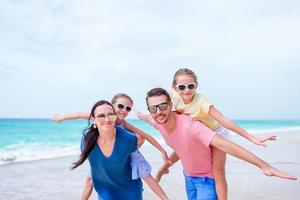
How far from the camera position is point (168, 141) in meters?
3.89

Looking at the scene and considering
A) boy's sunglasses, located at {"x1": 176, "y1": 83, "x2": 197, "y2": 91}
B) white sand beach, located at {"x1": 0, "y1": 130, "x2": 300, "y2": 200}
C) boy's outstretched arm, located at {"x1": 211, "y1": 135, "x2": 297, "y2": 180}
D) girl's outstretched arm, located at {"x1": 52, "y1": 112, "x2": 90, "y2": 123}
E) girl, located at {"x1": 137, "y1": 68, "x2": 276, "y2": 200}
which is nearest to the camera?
boy's outstretched arm, located at {"x1": 211, "y1": 135, "x2": 297, "y2": 180}

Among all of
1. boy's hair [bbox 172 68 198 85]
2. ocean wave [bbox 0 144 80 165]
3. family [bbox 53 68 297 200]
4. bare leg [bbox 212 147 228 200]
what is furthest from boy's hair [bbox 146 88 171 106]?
ocean wave [bbox 0 144 80 165]

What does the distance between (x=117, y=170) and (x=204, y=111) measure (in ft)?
3.54

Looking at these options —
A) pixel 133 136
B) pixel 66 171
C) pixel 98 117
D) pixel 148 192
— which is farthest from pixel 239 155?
pixel 66 171

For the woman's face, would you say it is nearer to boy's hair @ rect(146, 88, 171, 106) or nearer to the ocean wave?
boy's hair @ rect(146, 88, 171, 106)

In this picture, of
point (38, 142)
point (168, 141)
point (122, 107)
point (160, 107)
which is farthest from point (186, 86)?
point (38, 142)

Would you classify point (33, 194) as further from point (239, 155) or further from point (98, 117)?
point (239, 155)

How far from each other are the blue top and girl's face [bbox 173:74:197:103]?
73cm

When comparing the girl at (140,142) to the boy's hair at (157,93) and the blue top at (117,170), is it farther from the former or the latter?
the boy's hair at (157,93)

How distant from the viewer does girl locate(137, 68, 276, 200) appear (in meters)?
3.77

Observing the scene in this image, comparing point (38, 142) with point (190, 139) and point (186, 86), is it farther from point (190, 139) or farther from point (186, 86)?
point (190, 139)

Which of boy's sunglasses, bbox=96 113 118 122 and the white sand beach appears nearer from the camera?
boy's sunglasses, bbox=96 113 118 122

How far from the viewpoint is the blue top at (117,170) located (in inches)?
141

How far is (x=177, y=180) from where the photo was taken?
26.6ft
